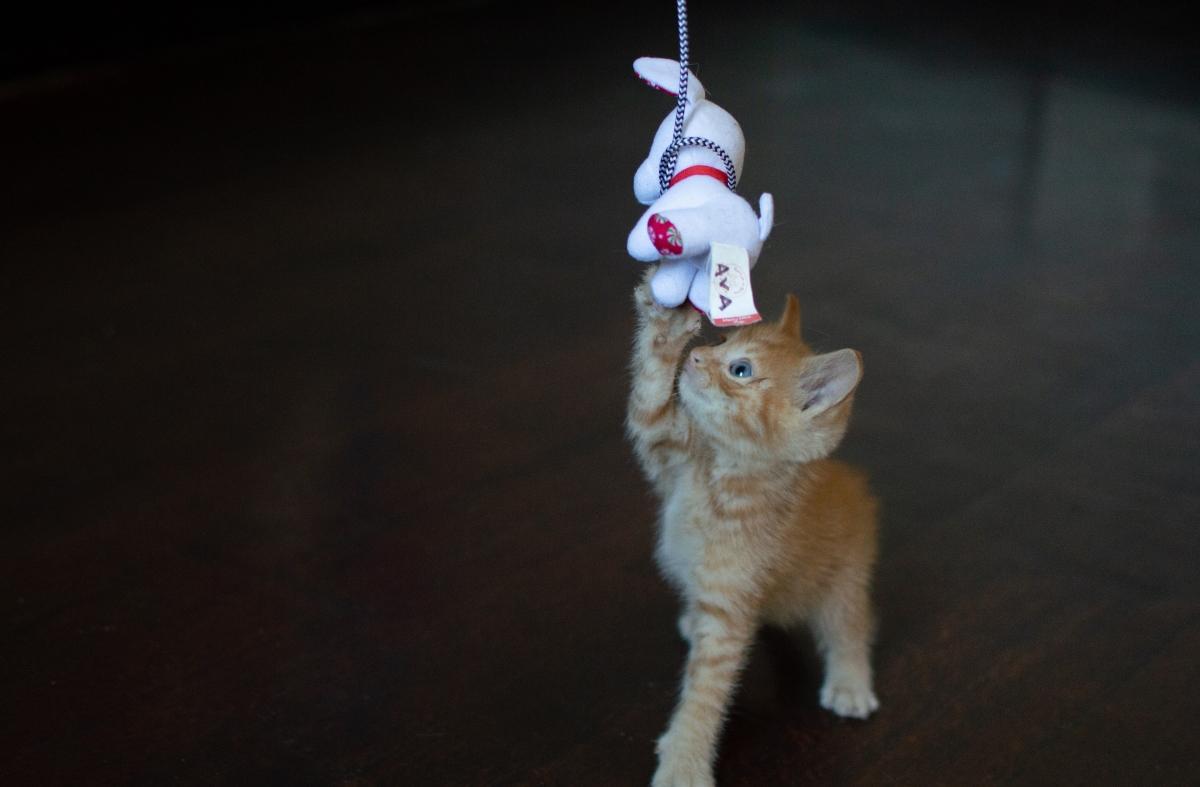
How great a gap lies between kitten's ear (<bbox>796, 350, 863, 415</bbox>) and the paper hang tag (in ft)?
0.41

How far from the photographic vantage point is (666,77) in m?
1.25

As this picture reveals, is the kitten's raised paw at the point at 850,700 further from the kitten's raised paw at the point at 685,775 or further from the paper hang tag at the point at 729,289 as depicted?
the paper hang tag at the point at 729,289

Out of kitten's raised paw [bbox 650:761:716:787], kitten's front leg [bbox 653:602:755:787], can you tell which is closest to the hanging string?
kitten's front leg [bbox 653:602:755:787]

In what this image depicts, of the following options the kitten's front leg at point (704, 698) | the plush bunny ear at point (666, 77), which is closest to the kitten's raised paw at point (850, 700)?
the kitten's front leg at point (704, 698)

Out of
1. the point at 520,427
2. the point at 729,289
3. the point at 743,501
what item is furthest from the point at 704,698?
the point at 520,427

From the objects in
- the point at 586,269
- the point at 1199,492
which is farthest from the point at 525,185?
the point at 1199,492

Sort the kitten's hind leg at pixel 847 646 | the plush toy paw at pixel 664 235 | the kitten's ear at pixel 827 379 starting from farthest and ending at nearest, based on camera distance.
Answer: the kitten's hind leg at pixel 847 646, the kitten's ear at pixel 827 379, the plush toy paw at pixel 664 235

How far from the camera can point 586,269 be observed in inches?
104

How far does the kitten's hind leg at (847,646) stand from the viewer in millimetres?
1458

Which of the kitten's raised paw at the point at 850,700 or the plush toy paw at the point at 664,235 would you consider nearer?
the plush toy paw at the point at 664,235

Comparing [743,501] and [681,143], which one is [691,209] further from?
[743,501]

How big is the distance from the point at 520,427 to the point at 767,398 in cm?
85

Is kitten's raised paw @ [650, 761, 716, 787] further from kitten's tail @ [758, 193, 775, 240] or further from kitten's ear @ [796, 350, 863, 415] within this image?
kitten's tail @ [758, 193, 775, 240]

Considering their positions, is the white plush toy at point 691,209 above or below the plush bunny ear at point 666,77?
below
